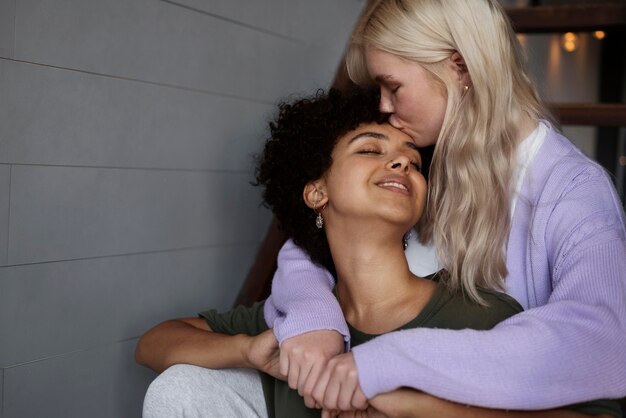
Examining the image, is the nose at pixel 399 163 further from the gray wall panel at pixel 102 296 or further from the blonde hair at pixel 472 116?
the gray wall panel at pixel 102 296

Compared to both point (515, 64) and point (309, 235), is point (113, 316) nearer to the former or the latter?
point (309, 235)

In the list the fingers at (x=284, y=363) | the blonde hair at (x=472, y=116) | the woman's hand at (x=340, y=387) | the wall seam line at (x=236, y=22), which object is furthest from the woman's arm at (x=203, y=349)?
the wall seam line at (x=236, y=22)

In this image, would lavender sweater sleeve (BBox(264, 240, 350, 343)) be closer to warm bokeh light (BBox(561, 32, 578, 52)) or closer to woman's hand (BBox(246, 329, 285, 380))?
woman's hand (BBox(246, 329, 285, 380))

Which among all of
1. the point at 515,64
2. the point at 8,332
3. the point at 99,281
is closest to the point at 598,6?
the point at 515,64

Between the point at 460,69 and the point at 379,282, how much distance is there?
57cm

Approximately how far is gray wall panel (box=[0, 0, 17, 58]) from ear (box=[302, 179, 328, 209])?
762 millimetres

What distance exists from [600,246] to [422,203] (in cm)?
42

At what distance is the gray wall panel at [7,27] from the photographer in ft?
5.64

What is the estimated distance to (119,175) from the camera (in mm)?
2057

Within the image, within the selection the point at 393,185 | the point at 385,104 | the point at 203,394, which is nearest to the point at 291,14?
the point at 385,104

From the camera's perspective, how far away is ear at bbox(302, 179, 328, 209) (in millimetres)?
1935

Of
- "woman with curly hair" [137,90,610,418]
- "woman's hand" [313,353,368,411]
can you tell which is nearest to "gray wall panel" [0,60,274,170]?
"woman with curly hair" [137,90,610,418]

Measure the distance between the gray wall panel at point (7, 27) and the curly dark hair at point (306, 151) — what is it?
0.69 meters

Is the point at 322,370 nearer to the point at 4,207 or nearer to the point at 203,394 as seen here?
the point at 203,394
